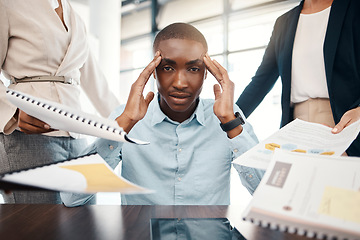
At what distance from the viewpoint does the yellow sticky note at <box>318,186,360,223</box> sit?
0.35 m

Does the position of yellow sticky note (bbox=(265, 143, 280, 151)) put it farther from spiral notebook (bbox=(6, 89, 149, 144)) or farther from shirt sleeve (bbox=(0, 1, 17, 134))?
shirt sleeve (bbox=(0, 1, 17, 134))

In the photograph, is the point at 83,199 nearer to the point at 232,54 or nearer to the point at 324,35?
the point at 324,35

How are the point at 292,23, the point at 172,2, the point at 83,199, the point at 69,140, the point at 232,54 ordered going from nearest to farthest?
1. the point at 83,199
2. the point at 69,140
3. the point at 292,23
4. the point at 232,54
5. the point at 172,2

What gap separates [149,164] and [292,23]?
96cm

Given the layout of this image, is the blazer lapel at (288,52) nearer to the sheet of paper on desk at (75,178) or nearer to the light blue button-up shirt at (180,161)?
the light blue button-up shirt at (180,161)

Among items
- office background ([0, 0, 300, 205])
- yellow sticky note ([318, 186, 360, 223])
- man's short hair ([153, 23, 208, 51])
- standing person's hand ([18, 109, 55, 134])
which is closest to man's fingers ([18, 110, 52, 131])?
standing person's hand ([18, 109, 55, 134])

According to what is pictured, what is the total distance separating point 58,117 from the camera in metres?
0.47

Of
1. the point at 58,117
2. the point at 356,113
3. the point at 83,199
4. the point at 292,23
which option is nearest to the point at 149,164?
the point at 83,199

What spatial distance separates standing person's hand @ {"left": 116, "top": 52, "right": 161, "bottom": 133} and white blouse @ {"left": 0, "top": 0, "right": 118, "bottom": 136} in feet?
1.29

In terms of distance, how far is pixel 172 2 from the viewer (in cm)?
536

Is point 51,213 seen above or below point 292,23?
below

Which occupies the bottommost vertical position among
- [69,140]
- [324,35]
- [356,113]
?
[69,140]

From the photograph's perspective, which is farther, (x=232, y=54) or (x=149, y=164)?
(x=232, y=54)

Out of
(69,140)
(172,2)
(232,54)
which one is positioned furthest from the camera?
(172,2)
